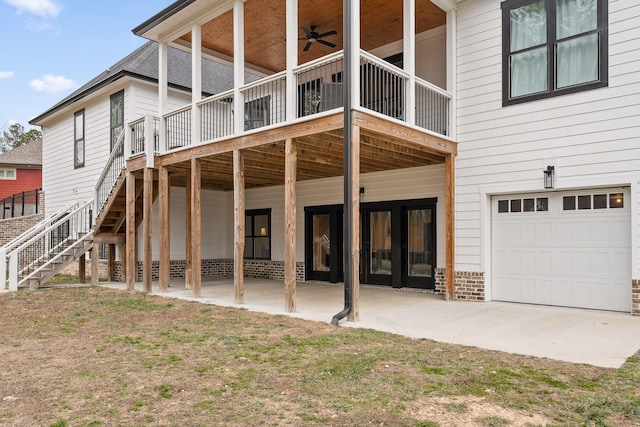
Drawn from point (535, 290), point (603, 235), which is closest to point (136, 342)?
point (535, 290)

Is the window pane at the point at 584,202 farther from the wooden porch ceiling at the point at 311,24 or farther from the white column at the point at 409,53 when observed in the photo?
the wooden porch ceiling at the point at 311,24

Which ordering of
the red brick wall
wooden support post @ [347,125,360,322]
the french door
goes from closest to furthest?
wooden support post @ [347,125,360,322], the french door, the red brick wall

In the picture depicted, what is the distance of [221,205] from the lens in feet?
51.9

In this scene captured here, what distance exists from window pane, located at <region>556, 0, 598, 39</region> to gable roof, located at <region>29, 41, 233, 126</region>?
10.2 meters

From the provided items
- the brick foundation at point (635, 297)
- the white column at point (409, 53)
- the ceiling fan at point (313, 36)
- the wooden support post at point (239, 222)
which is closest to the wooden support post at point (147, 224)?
the wooden support post at point (239, 222)

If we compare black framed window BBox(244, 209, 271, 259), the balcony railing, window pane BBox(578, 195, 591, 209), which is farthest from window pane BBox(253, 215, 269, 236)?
window pane BBox(578, 195, 591, 209)

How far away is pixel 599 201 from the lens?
319 inches

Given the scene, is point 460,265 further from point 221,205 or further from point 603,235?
point 221,205

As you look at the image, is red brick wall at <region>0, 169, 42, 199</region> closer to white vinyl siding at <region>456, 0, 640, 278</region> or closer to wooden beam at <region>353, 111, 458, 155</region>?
wooden beam at <region>353, 111, 458, 155</region>

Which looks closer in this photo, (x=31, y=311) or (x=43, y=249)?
(x=31, y=311)

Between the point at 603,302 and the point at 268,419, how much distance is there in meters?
6.75

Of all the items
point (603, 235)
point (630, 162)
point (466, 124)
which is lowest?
point (603, 235)

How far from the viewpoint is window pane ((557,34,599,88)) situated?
26.5 ft

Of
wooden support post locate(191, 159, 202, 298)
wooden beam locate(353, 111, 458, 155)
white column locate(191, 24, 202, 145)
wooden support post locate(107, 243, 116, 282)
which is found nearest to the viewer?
wooden beam locate(353, 111, 458, 155)
